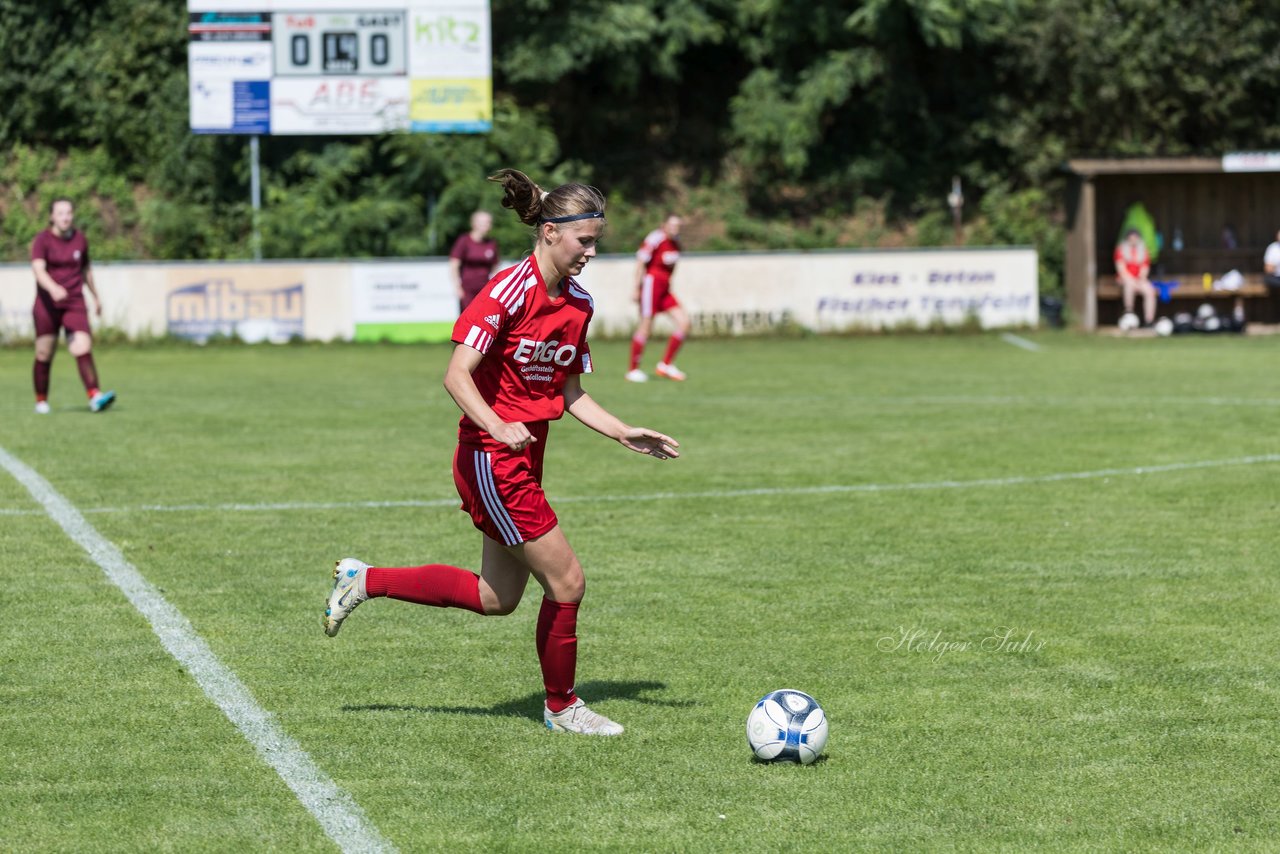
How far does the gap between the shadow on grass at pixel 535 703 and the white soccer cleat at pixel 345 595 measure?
1.06 feet

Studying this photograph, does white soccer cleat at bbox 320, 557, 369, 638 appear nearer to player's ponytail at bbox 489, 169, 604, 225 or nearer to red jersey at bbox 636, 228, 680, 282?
player's ponytail at bbox 489, 169, 604, 225

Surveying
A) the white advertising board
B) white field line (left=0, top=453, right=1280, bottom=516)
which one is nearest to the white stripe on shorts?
white field line (left=0, top=453, right=1280, bottom=516)

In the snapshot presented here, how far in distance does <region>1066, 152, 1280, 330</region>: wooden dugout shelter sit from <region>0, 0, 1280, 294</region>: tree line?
235 centimetres

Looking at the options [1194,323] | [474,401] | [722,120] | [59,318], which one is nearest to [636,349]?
[59,318]

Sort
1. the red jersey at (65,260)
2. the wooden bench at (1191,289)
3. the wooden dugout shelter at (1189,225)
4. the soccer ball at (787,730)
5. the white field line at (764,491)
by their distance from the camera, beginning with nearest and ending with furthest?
the soccer ball at (787,730)
the white field line at (764,491)
the red jersey at (65,260)
the wooden bench at (1191,289)
the wooden dugout shelter at (1189,225)

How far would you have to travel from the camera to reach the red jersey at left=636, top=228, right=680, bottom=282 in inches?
794

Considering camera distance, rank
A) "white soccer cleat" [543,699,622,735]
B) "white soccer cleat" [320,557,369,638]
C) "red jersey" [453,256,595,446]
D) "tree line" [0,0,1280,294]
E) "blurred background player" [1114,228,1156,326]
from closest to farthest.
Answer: "red jersey" [453,256,595,446] → "white soccer cleat" [543,699,622,735] → "white soccer cleat" [320,557,369,638] → "blurred background player" [1114,228,1156,326] → "tree line" [0,0,1280,294]

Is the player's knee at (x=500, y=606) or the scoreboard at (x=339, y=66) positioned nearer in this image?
the player's knee at (x=500, y=606)

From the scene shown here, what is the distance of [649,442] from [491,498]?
0.59 metres

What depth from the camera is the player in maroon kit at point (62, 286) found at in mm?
15047

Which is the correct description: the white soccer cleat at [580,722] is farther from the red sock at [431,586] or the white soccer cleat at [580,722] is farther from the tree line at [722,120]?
the tree line at [722,120]

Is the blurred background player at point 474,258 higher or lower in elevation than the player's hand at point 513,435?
higher

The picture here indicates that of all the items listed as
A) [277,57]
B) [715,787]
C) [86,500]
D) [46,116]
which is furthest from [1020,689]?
[46,116]

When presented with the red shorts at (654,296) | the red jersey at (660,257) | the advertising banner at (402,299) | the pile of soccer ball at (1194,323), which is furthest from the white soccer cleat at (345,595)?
the pile of soccer ball at (1194,323)
